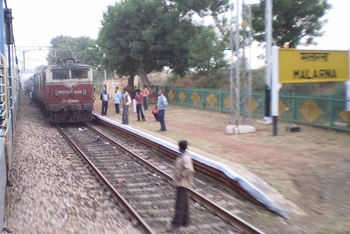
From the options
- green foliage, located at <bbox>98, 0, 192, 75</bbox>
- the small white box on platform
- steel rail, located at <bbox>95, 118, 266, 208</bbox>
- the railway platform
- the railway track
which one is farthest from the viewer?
green foliage, located at <bbox>98, 0, 192, 75</bbox>

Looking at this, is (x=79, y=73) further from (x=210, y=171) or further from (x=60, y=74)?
(x=210, y=171)

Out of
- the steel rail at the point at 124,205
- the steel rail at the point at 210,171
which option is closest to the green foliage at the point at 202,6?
the steel rail at the point at 210,171

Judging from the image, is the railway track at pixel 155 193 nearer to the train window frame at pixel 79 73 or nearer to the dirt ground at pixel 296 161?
the dirt ground at pixel 296 161

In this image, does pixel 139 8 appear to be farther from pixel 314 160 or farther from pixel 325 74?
pixel 314 160

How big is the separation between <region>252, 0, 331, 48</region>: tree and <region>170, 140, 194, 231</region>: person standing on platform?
57.6 ft

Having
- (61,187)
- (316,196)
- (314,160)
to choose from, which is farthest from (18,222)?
(314,160)

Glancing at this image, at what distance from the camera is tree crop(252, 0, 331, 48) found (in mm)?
22719

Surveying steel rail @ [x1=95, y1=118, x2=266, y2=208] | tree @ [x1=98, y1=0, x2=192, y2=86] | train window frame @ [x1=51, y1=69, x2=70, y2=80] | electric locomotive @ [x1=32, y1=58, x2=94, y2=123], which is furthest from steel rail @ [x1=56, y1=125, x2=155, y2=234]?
tree @ [x1=98, y1=0, x2=192, y2=86]

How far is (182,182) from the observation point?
22.8 ft

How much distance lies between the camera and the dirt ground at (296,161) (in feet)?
24.7

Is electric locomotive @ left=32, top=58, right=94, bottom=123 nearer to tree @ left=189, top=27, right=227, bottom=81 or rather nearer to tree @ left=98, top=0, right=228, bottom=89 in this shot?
tree @ left=189, top=27, right=227, bottom=81

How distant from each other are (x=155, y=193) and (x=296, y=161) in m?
4.12

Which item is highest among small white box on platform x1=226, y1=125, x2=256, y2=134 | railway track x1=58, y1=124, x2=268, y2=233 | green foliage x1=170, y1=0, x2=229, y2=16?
green foliage x1=170, y1=0, x2=229, y2=16

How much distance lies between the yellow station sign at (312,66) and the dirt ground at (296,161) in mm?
1999
